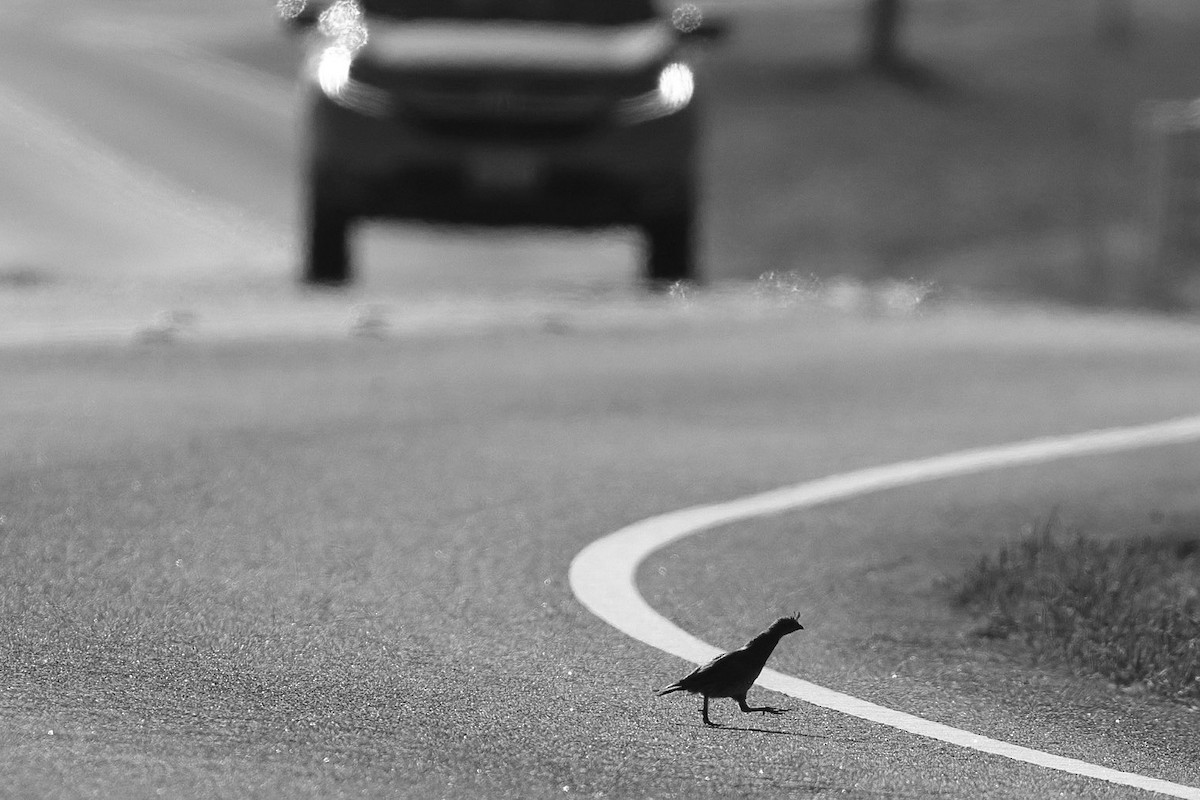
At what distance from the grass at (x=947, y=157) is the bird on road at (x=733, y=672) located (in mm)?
16392

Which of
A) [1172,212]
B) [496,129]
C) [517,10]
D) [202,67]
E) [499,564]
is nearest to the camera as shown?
[499,564]

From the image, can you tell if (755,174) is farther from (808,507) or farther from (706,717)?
(706,717)

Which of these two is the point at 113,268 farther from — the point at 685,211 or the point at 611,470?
the point at 611,470

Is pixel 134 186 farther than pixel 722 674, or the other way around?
pixel 134 186

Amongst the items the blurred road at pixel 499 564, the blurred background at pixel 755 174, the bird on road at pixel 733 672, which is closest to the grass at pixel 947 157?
the blurred background at pixel 755 174

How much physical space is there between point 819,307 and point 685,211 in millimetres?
1100

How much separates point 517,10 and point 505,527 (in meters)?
9.22

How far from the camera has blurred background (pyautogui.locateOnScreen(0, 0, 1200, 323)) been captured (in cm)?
1925

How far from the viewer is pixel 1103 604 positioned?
7207mm

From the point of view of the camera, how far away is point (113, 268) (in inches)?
740

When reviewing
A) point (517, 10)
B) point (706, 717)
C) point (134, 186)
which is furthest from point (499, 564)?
point (134, 186)

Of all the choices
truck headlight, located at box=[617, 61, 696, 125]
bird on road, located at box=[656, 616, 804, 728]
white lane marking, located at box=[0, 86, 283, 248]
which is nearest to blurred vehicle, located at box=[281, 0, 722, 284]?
truck headlight, located at box=[617, 61, 696, 125]

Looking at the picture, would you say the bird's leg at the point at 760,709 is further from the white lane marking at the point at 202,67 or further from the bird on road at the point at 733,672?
the white lane marking at the point at 202,67

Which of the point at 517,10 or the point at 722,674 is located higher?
the point at 517,10
